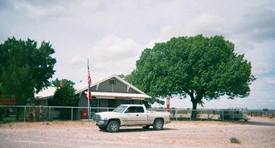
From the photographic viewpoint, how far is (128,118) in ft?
73.0

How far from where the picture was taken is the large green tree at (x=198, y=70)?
140 ft

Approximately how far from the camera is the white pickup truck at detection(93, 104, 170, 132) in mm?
21438

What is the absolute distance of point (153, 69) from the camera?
1859 inches

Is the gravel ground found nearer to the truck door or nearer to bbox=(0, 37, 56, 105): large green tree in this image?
the truck door

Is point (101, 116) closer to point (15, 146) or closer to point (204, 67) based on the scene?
point (15, 146)

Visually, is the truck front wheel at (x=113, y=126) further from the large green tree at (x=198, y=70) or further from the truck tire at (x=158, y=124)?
the large green tree at (x=198, y=70)

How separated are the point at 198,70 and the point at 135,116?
901 inches

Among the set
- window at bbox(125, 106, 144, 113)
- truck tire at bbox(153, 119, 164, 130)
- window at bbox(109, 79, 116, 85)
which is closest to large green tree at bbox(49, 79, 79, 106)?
window at bbox(109, 79, 116, 85)

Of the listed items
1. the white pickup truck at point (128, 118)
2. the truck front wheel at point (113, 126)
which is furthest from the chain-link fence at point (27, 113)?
the truck front wheel at point (113, 126)

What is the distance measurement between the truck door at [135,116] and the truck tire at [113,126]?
0.76 meters

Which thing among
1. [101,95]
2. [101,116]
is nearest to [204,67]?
[101,95]

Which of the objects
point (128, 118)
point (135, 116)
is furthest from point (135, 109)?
point (128, 118)

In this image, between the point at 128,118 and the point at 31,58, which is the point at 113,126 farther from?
the point at 31,58

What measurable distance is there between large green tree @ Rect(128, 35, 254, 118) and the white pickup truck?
20.1 meters
